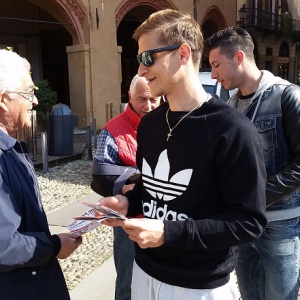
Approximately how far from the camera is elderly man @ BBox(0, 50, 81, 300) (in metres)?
1.64

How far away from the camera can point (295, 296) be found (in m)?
2.18

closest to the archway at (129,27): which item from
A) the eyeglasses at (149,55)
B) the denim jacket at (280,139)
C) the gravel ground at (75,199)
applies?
the gravel ground at (75,199)

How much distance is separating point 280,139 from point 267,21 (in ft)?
81.2

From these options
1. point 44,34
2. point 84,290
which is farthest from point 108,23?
point 84,290

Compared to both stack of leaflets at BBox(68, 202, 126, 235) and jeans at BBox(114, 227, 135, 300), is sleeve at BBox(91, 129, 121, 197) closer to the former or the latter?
jeans at BBox(114, 227, 135, 300)

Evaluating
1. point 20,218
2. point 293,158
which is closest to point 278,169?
point 293,158

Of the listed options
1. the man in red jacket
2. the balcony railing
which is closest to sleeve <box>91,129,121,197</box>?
the man in red jacket

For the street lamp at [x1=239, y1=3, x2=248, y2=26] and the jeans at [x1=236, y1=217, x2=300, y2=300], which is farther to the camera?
the street lamp at [x1=239, y1=3, x2=248, y2=26]

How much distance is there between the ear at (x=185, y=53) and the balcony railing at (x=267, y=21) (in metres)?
21.4

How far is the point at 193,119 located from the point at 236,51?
3.02 feet

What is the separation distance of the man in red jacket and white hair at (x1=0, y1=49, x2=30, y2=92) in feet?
2.46

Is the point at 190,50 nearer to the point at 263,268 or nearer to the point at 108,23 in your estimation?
the point at 263,268

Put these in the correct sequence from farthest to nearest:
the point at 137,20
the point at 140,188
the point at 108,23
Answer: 1. the point at 137,20
2. the point at 108,23
3. the point at 140,188

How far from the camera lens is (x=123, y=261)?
2.53m
